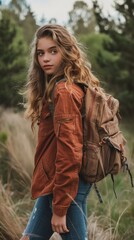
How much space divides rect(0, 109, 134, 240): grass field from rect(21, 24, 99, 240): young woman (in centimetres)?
91

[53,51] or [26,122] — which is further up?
[53,51]

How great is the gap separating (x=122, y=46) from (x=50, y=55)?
45.3 feet

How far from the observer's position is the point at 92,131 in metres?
2.38

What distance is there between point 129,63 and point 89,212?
12.1m

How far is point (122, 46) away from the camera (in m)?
16.0

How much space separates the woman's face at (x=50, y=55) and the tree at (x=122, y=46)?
13266 mm

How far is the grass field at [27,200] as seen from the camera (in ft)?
11.8

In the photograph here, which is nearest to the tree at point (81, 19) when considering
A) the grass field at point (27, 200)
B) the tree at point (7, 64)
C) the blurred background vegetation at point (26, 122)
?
the blurred background vegetation at point (26, 122)

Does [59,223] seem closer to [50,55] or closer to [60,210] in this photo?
[60,210]

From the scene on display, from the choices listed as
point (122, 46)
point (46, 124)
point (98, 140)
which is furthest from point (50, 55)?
point (122, 46)

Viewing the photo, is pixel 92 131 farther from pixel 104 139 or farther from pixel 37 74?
pixel 37 74

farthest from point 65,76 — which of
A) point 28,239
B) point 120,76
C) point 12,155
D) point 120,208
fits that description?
point 120,76

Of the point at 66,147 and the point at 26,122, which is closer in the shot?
the point at 66,147

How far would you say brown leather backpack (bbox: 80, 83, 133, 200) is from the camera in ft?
7.79
